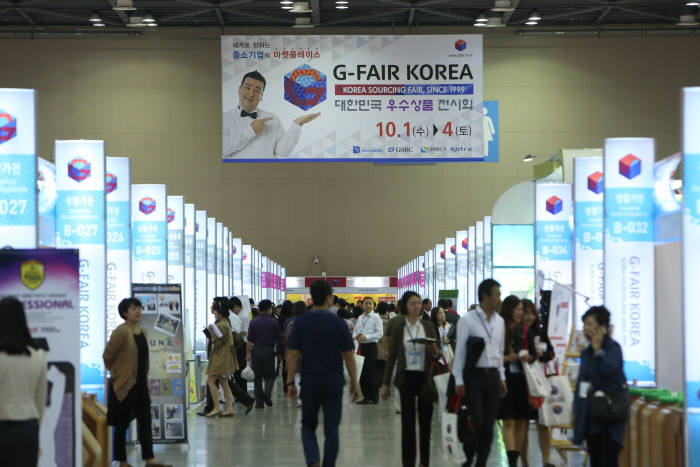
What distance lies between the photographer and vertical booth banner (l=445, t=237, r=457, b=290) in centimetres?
2205

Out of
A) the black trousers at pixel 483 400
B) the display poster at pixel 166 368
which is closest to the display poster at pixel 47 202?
the display poster at pixel 166 368

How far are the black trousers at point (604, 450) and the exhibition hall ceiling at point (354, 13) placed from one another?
20.3 metres

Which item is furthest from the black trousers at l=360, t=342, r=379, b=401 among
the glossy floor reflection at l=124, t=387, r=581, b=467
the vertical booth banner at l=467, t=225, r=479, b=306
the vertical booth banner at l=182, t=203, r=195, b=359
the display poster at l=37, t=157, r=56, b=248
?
the display poster at l=37, t=157, r=56, b=248

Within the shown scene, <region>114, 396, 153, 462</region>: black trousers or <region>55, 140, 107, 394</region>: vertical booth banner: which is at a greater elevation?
<region>55, 140, 107, 394</region>: vertical booth banner

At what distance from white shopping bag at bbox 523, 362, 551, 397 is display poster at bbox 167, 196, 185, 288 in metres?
6.85

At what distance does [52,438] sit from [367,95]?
35.6 ft

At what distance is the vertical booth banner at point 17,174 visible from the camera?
707cm

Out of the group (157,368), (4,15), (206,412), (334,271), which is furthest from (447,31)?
(157,368)

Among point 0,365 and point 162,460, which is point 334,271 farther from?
point 0,365

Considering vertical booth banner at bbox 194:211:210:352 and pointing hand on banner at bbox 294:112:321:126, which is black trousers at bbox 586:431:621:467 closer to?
vertical booth banner at bbox 194:211:210:352

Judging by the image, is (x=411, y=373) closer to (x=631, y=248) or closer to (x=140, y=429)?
(x=140, y=429)

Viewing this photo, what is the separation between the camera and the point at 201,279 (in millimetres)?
15789

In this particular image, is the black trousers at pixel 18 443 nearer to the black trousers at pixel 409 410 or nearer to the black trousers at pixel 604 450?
the black trousers at pixel 604 450

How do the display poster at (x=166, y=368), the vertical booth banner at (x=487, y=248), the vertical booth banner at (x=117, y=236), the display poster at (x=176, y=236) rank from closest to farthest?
the display poster at (x=166, y=368)
the vertical booth banner at (x=117, y=236)
the display poster at (x=176, y=236)
the vertical booth banner at (x=487, y=248)
